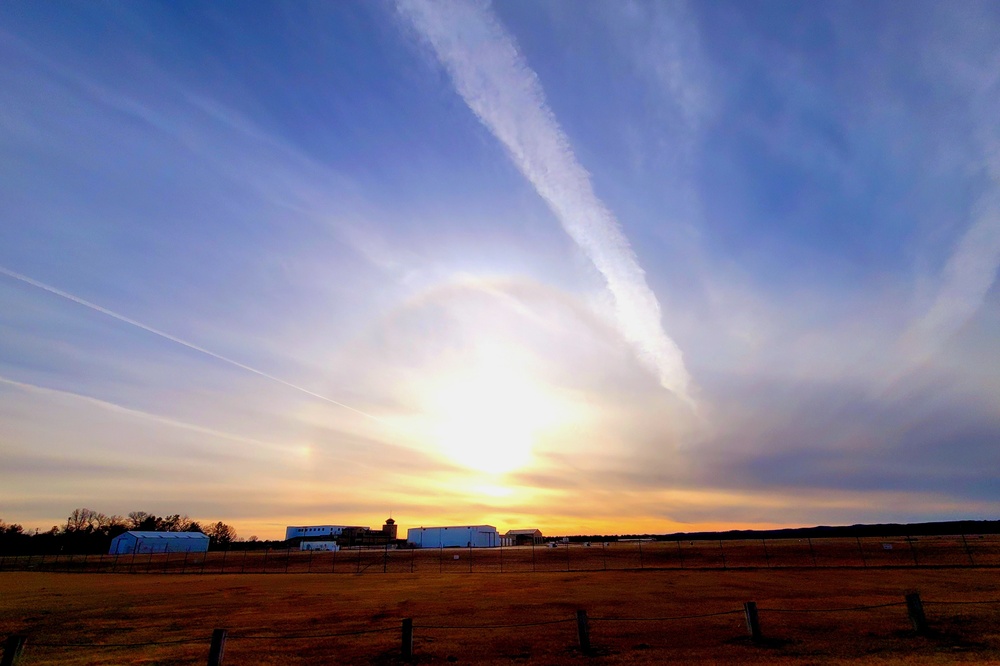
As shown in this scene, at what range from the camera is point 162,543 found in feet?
383

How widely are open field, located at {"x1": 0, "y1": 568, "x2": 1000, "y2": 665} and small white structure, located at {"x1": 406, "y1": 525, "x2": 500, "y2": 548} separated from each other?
109362 mm

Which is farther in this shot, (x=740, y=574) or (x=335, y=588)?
(x=740, y=574)

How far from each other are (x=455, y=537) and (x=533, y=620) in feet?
431

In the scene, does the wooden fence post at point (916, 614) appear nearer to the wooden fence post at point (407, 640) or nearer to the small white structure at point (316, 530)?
the wooden fence post at point (407, 640)

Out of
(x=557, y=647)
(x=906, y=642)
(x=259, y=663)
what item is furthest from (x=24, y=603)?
(x=906, y=642)

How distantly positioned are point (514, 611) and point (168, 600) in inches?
928

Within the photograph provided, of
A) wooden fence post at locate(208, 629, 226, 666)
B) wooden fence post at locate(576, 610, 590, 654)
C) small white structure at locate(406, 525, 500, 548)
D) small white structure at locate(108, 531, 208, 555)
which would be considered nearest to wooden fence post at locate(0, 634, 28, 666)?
wooden fence post at locate(208, 629, 226, 666)

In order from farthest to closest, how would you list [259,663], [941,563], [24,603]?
1. [941,563]
2. [24,603]
3. [259,663]

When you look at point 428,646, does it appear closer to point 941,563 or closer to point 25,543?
point 941,563

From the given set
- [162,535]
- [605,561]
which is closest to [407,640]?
[605,561]

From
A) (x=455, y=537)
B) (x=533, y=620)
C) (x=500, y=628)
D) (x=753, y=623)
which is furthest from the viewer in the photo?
(x=455, y=537)

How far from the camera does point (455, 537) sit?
477 ft

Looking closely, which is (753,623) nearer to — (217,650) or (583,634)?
(583,634)

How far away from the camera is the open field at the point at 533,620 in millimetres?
16031
